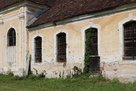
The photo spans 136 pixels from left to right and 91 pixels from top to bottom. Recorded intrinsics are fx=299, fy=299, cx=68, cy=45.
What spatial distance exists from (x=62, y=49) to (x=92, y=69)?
2.90m

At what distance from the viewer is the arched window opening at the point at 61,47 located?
17891mm

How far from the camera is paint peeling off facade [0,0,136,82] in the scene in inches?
559

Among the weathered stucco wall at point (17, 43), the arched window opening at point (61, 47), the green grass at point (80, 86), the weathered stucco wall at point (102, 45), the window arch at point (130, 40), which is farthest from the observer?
the weathered stucco wall at point (17, 43)

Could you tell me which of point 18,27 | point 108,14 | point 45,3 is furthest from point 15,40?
point 108,14

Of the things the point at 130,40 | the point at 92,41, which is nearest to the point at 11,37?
the point at 92,41

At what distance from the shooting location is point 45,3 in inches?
838

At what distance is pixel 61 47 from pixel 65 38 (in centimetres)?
67

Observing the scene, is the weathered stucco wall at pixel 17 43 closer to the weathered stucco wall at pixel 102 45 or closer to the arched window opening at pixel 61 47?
the weathered stucco wall at pixel 102 45

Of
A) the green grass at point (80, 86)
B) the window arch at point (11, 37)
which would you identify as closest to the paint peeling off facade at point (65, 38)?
the window arch at point (11, 37)

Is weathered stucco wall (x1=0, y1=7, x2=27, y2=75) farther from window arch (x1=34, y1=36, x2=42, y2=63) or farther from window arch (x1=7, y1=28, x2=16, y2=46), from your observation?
window arch (x1=34, y1=36, x2=42, y2=63)

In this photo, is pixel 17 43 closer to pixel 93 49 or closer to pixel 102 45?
pixel 93 49

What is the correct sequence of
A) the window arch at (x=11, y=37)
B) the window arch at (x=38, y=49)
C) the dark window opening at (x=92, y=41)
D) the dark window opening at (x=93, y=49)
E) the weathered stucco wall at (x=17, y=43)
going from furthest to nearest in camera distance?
the window arch at (x=11, y=37)
the weathered stucco wall at (x=17, y=43)
the window arch at (x=38, y=49)
the dark window opening at (x=92, y=41)
the dark window opening at (x=93, y=49)

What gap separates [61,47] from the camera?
18.1m

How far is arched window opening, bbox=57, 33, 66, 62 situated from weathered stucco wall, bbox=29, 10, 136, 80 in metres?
0.26
